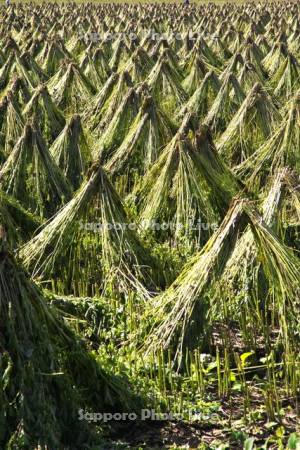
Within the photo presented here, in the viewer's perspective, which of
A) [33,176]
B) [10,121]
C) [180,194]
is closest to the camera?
[180,194]

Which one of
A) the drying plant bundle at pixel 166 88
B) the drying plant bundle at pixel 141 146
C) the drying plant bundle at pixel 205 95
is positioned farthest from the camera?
the drying plant bundle at pixel 166 88

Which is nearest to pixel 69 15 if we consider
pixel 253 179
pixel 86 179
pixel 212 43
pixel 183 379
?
pixel 212 43

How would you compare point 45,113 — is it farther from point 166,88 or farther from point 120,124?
point 166,88

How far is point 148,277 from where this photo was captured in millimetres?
4258

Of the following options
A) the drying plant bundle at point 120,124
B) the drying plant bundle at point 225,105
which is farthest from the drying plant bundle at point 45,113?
the drying plant bundle at point 225,105

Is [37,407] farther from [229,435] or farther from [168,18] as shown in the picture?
[168,18]

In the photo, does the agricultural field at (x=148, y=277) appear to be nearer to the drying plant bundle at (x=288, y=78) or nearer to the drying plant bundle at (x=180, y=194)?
the drying plant bundle at (x=180, y=194)

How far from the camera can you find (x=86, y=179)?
411 cm

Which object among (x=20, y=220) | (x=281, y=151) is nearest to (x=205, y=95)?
(x=281, y=151)

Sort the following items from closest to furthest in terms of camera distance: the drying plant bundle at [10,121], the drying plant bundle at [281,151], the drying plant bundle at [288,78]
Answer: the drying plant bundle at [281,151] < the drying plant bundle at [10,121] < the drying plant bundle at [288,78]

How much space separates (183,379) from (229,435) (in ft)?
1.32

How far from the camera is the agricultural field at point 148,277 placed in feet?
9.00

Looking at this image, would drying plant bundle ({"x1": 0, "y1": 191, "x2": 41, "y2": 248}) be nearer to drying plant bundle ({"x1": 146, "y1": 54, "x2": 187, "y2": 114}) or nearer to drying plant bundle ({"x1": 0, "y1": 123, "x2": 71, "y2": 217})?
drying plant bundle ({"x1": 0, "y1": 123, "x2": 71, "y2": 217})

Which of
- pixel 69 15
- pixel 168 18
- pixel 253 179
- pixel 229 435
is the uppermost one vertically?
pixel 69 15
